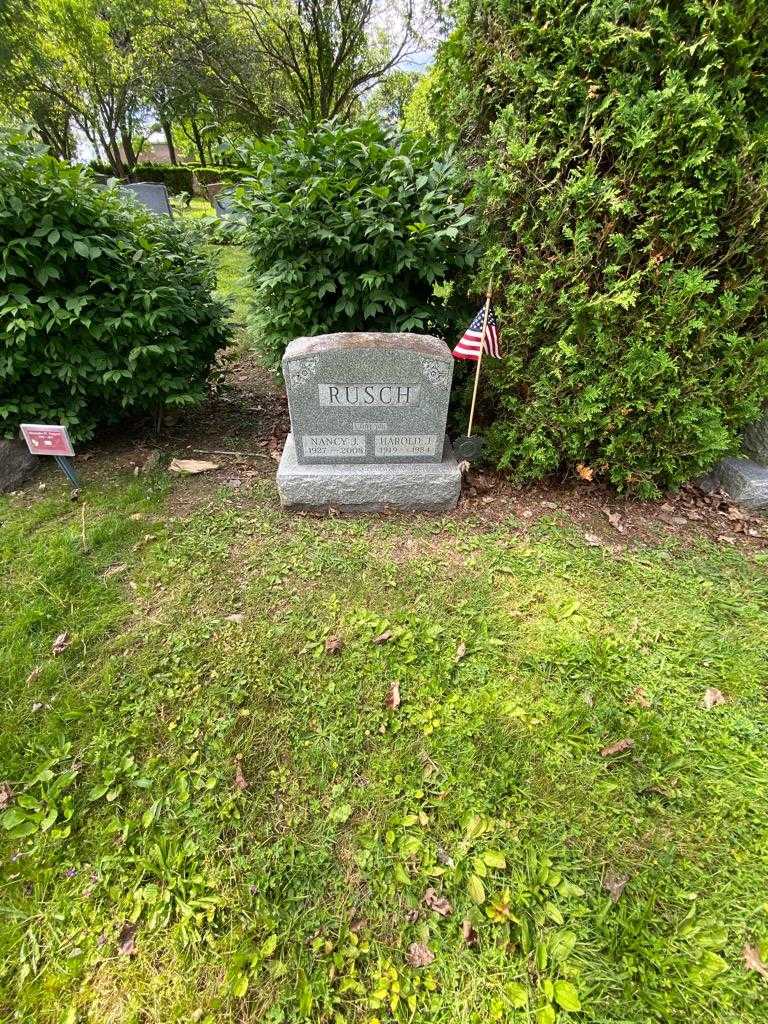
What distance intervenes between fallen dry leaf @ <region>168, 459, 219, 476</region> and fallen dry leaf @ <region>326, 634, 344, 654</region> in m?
1.99

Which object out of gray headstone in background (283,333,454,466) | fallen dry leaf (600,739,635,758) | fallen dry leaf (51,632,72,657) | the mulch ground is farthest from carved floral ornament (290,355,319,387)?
fallen dry leaf (600,739,635,758)

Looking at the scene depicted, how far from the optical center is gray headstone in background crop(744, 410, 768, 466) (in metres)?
3.24

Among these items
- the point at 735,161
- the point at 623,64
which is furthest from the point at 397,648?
the point at 623,64

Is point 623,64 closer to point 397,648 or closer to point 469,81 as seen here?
point 469,81

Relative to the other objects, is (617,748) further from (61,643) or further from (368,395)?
(61,643)

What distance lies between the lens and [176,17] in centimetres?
1398

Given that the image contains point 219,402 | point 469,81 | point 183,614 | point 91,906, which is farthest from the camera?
point 219,402

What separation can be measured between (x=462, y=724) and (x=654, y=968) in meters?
0.90

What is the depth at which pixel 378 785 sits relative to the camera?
1854mm

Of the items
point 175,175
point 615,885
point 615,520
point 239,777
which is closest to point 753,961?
point 615,885

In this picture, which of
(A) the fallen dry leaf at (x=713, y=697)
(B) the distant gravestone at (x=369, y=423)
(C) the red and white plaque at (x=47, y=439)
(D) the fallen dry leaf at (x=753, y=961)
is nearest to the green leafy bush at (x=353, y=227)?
(B) the distant gravestone at (x=369, y=423)

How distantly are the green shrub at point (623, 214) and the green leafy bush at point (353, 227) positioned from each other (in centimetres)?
33

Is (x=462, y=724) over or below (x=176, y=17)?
below

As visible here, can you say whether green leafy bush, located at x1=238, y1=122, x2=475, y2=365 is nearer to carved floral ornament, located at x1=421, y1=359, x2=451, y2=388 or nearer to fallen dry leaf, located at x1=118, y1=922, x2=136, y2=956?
carved floral ornament, located at x1=421, y1=359, x2=451, y2=388
